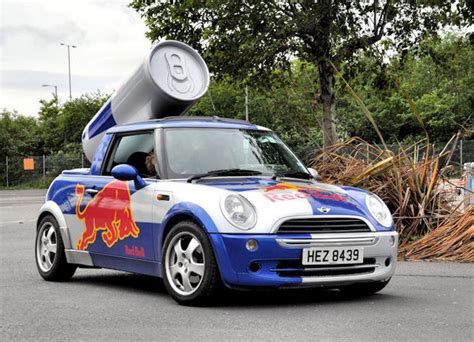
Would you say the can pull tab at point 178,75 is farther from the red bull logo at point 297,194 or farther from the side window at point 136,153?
the red bull logo at point 297,194

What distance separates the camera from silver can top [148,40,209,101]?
1198 centimetres

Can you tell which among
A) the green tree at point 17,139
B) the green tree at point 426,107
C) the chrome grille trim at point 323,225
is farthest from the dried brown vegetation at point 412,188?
the green tree at point 17,139

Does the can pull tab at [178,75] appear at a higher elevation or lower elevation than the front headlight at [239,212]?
higher

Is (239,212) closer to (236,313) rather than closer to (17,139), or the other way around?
(236,313)

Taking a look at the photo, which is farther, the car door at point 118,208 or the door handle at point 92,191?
the door handle at point 92,191

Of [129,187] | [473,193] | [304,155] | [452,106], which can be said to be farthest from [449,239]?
[452,106]

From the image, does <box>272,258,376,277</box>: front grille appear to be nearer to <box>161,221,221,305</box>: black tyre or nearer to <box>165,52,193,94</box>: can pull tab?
<box>161,221,221,305</box>: black tyre

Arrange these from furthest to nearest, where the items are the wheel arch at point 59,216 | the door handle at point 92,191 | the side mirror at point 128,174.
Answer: the wheel arch at point 59,216 → the door handle at point 92,191 → the side mirror at point 128,174

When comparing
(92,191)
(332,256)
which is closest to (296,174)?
(332,256)

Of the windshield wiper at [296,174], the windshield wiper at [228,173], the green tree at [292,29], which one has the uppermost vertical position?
the green tree at [292,29]

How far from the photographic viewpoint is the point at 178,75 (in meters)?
12.5

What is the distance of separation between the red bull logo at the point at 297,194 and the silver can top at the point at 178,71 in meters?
4.34

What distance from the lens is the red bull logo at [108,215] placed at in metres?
8.30

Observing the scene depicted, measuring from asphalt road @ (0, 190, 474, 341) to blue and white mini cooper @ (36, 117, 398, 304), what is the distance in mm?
234
